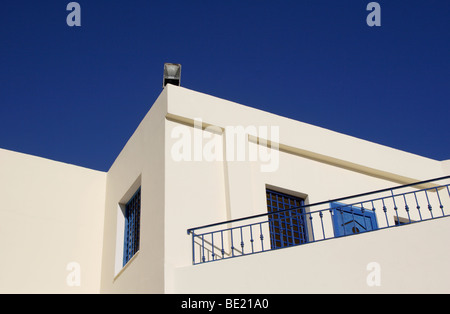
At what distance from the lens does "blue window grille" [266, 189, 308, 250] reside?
11.3 m

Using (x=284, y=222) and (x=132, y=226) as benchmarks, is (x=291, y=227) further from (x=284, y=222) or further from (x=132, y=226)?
(x=132, y=226)

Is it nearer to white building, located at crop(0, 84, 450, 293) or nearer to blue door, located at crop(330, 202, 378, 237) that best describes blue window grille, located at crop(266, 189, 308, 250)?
white building, located at crop(0, 84, 450, 293)

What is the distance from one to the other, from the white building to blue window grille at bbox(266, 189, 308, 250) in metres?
0.03

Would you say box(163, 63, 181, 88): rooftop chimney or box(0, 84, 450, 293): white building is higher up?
box(163, 63, 181, 88): rooftop chimney

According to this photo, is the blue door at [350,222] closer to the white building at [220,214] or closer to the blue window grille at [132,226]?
the white building at [220,214]

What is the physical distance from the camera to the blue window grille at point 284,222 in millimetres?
11273

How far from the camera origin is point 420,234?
9.09 metres

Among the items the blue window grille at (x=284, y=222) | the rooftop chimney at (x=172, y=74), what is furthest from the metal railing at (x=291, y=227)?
the rooftop chimney at (x=172, y=74)

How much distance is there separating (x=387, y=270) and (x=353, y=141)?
4941 millimetres

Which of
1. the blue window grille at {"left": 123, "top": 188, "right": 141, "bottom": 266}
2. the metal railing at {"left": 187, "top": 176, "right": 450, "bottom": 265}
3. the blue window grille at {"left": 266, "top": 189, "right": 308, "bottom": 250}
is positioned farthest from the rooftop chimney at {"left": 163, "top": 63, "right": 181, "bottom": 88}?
the metal railing at {"left": 187, "top": 176, "right": 450, "bottom": 265}

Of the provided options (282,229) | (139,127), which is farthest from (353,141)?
(139,127)

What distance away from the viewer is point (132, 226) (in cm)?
1224
